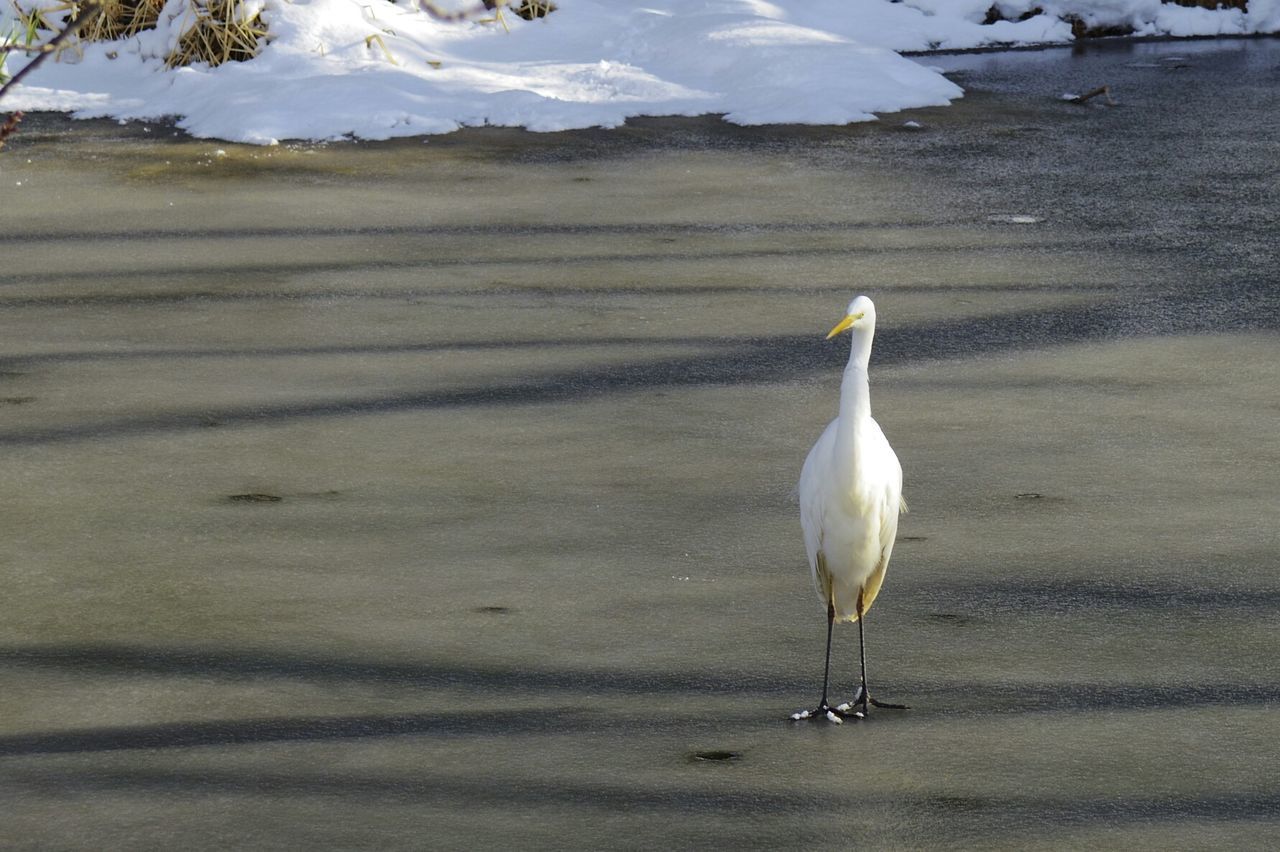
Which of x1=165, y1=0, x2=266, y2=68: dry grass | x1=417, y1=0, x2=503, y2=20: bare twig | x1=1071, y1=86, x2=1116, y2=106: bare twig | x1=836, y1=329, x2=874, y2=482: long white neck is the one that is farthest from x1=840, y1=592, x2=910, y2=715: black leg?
x1=417, y1=0, x2=503, y2=20: bare twig

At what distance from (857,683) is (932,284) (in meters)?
4.04

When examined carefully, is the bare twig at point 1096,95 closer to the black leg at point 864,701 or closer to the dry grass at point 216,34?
the dry grass at point 216,34

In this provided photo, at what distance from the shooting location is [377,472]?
5.52 m

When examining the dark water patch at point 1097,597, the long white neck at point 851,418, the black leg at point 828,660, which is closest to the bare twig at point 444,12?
the dark water patch at point 1097,597

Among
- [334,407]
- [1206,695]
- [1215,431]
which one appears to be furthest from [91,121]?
[1206,695]

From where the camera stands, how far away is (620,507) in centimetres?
521

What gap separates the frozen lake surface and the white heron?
227mm

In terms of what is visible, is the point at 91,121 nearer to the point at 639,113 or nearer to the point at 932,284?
the point at 639,113

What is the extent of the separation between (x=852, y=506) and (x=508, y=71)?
32.0 feet

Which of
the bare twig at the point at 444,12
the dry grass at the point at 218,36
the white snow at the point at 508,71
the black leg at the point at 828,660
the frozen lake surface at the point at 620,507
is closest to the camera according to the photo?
the frozen lake surface at the point at 620,507

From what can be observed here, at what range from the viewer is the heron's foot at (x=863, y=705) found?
3.87 meters

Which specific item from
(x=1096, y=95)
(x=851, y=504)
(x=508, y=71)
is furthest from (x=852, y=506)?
(x=508, y=71)

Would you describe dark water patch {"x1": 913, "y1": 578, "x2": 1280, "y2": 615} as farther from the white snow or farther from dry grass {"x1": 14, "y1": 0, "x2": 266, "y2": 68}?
dry grass {"x1": 14, "y1": 0, "x2": 266, "y2": 68}

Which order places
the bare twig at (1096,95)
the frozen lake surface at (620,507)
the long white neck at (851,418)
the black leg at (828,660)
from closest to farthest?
the frozen lake surface at (620,507) → the long white neck at (851,418) → the black leg at (828,660) → the bare twig at (1096,95)
